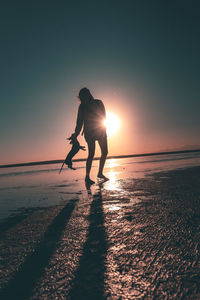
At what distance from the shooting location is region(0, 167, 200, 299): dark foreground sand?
81 centimetres

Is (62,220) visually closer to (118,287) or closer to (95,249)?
(95,249)

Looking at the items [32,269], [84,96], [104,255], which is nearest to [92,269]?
[104,255]

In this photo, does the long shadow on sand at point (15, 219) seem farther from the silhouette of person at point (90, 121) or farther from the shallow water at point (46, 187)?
the silhouette of person at point (90, 121)

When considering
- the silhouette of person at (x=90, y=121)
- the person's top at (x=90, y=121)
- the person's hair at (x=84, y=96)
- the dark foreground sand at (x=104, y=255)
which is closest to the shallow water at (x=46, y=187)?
the dark foreground sand at (x=104, y=255)

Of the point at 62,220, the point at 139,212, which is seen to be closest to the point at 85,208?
the point at 62,220

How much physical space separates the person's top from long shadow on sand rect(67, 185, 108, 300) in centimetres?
338

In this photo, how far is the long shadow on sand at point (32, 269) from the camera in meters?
0.82

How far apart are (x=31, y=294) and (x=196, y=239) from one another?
0.99 meters

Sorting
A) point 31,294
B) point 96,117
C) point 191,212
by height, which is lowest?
point 191,212

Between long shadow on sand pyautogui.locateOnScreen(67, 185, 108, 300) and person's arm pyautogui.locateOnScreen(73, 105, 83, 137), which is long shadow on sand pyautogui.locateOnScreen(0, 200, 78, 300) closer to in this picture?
long shadow on sand pyautogui.locateOnScreen(67, 185, 108, 300)

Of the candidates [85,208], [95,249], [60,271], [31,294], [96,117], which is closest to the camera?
[31,294]

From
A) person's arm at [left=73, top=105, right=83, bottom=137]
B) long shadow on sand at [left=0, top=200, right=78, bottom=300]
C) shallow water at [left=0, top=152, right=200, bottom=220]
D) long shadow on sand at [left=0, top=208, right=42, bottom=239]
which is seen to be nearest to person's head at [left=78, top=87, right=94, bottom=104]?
person's arm at [left=73, top=105, right=83, bottom=137]

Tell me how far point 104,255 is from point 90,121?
157 inches

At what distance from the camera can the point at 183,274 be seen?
0.87 meters
